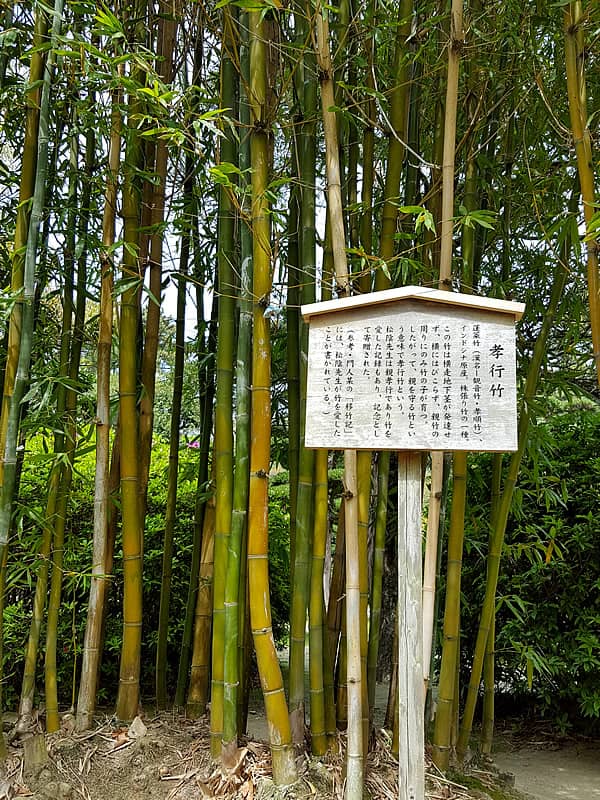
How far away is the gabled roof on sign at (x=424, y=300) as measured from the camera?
1717mm

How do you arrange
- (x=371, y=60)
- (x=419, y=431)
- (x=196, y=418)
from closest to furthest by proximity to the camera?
(x=419, y=431)
(x=371, y=60)
(x=196, y=418)

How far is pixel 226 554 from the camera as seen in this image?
7.30ft

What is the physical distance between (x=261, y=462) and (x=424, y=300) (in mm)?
672

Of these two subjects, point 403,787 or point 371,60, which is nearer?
point 403,787

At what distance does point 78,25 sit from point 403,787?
2507mm

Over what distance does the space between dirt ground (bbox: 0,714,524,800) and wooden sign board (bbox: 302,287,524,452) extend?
1068 millimetres

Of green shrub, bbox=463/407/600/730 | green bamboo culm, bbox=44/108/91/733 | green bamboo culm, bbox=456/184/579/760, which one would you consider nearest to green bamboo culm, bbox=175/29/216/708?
green bamboo culm, bbox=44/108/91/733

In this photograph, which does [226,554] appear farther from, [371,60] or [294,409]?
[371,60]

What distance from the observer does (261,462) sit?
2125mm

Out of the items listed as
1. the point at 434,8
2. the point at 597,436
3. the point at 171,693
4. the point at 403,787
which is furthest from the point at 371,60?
the point at 171,693

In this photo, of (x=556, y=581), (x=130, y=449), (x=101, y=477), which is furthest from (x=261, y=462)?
(x=556, y=581)

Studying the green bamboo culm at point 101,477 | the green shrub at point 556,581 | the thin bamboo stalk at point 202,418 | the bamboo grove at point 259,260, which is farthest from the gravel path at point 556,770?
the green bamboo culm at point 101,477

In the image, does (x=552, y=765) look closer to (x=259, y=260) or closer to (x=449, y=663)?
(x=449, y=663)

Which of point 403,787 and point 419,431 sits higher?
point 419,431
